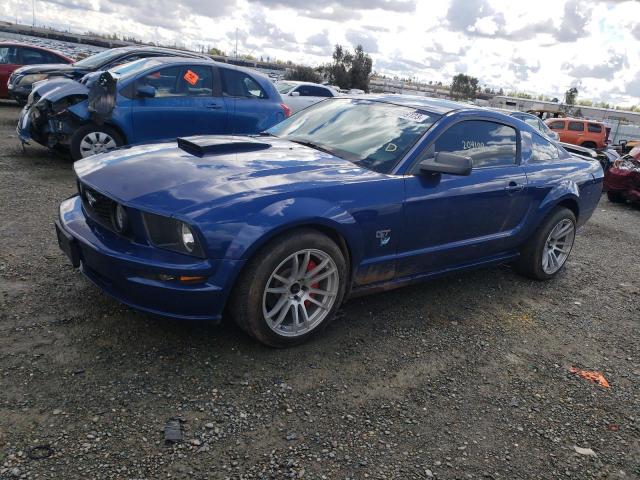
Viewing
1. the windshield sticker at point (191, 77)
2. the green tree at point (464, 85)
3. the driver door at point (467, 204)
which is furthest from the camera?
the green tree at point (464, 85)

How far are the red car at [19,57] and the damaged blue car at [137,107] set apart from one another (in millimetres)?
6659

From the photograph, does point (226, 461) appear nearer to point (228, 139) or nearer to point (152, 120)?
point (228, 139)

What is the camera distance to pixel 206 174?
9.96 feet

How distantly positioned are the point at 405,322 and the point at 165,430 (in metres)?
1.94

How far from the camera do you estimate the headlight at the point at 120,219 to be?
2.89 m

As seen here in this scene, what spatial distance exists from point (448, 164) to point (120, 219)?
210 cm

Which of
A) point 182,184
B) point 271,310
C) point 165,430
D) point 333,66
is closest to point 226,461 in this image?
point 165,430

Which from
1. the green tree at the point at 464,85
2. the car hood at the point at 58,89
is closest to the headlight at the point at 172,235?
the car hood at the point at 58,89

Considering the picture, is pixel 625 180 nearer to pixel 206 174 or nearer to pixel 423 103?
pixel 423 103

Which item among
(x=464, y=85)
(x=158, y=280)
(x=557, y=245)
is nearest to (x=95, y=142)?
(x=158, y=280)

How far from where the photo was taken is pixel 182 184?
2920mm

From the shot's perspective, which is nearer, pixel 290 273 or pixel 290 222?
pixel 290 222

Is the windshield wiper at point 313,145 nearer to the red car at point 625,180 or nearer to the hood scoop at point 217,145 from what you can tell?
the hood scoop at point 217,145

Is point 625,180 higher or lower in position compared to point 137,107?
lower
